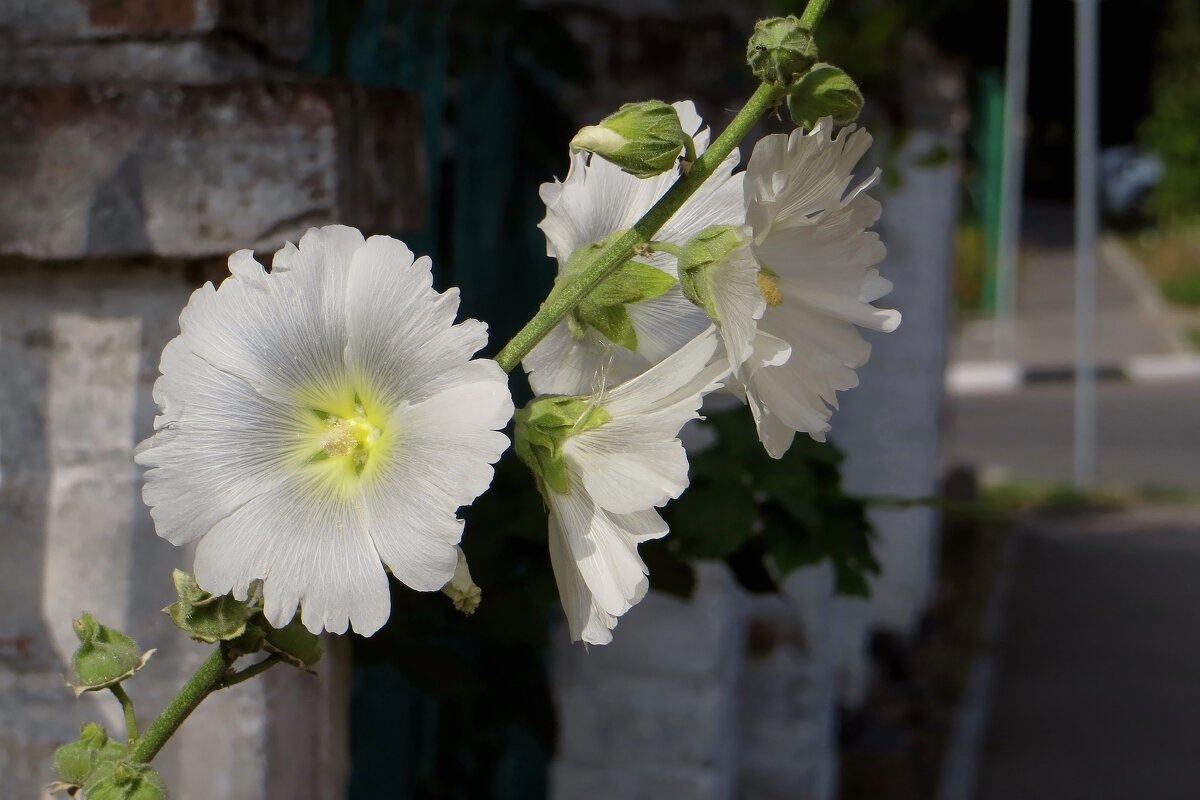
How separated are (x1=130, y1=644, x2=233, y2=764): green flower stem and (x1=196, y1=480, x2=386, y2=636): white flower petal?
0.09 meters

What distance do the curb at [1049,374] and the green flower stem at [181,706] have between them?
46.8ft

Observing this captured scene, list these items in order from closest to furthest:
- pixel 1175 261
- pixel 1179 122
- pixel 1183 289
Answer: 1. pixel 1183 289
2. pixel 1175 261
3. pixel 1179 122

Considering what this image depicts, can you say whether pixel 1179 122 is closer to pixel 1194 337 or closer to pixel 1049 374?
pixel 1194 337

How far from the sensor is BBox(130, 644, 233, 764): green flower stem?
83 centimetres

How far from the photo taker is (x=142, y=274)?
1.30 m

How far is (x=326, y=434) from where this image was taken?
0.81 m

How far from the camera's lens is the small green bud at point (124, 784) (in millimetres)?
821

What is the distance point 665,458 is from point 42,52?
0.81 meters

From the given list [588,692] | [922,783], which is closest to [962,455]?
[922,783]

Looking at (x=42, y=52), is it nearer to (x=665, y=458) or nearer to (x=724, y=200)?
(x=724, y=200)

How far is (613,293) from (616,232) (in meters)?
0.06

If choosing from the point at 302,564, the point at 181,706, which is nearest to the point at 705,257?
the point at 302,564

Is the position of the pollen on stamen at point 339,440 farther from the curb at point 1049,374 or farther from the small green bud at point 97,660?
the curb at point 1049,374

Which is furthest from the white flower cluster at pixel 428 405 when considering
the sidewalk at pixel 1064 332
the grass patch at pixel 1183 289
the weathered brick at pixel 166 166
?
the grass patch at pixel 1183 289
